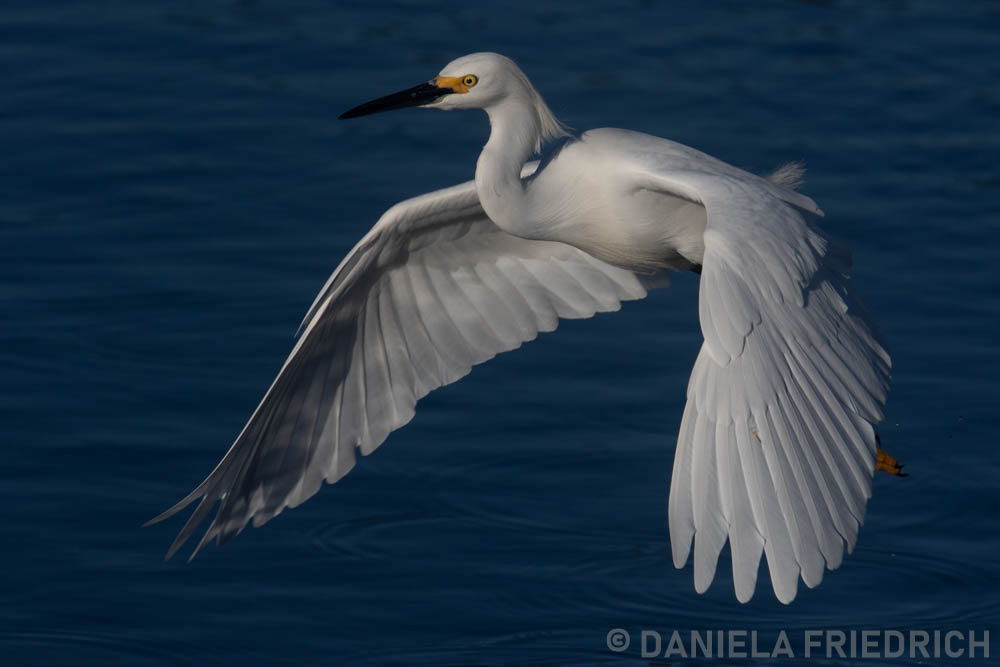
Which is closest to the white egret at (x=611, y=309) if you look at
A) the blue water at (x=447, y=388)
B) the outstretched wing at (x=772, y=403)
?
the outstretched wing at (x=772, y=403)

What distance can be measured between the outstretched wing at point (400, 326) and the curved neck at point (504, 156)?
1.07 feet

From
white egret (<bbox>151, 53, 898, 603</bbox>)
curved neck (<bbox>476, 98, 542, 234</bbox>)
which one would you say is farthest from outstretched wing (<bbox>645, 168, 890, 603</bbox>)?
curved neck (<bbox>476, 98, 542, 234</bbox>)

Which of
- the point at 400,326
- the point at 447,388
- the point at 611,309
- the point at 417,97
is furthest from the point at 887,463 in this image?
the point at 417,97

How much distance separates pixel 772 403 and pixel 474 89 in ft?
6.33

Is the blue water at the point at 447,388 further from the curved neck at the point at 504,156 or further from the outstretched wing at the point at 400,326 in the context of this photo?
the curved neck at the point at 504,156

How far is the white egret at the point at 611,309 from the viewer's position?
17.4ft

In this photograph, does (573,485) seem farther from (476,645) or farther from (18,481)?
(18,481)

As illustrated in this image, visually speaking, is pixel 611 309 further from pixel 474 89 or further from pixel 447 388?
pixel 474 89

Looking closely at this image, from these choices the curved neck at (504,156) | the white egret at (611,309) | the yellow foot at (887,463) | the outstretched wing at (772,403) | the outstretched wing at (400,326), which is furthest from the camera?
the yellow foot at (887,463)

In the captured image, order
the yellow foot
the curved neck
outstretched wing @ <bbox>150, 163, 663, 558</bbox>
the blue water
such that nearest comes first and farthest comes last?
the curved neck → outstretched wing @ <bbox>150, 163, 663, 558</bbox> → the blue water → the yellow foot

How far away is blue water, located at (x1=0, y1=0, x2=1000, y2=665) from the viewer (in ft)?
24.3

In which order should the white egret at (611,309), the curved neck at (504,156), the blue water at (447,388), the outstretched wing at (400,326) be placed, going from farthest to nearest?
the blue water at (447,388) < the outstretched wing at (400,326) < the curved neck at (504,156) < the white egret at (611,309)

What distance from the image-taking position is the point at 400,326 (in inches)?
305

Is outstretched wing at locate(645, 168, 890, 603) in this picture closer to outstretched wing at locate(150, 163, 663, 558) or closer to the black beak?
the black beak
